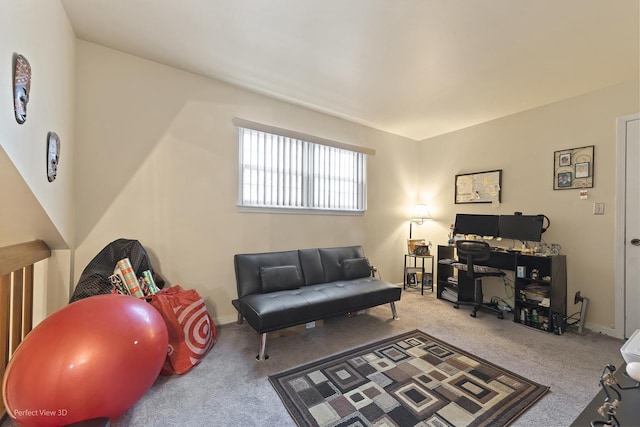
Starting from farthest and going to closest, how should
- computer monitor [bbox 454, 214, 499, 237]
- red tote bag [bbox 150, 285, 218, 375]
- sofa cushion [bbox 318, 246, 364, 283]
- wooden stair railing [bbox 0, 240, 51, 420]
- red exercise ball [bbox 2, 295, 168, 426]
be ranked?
computer monitor [bbox 454, 214, 499, 237], sofa cushion [bbox 318, 246, 364, 283], red tote bag [bbox 150, 285, 218, 375], wooden stair railing [bbox 0, 240, 51, 420], red exercise ball [bbox 2, 295, 168, 426]

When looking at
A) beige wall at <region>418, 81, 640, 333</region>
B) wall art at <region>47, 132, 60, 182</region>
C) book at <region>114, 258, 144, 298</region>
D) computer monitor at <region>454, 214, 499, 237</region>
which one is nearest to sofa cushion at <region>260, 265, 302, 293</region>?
book at <region>114, 258, 144, 298</region>

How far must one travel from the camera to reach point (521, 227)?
3215 millimetres

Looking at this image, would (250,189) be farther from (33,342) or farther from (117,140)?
(33,342)

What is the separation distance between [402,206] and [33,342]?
4.37 meters

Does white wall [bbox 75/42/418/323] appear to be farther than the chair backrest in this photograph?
No

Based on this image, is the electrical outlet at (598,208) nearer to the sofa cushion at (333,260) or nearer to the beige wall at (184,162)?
the beige wall at (184,162)

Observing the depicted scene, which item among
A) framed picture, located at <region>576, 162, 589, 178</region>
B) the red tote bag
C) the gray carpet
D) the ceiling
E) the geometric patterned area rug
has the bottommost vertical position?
the gray carpet

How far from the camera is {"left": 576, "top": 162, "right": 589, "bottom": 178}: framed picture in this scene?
2891 millimetres

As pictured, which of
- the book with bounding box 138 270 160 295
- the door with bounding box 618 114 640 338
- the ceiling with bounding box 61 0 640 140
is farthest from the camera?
the door with bounding box 618 114 640 338

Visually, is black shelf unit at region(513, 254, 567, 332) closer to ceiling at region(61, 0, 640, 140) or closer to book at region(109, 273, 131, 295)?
ceiling at region(61, 0, 640, 140)

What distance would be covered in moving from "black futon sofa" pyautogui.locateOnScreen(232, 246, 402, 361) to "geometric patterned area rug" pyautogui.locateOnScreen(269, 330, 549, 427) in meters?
0.41

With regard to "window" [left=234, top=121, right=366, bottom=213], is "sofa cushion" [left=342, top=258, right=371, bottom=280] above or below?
below

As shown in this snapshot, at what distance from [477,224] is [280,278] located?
2.88m

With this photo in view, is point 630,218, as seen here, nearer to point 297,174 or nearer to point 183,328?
point 297,174
